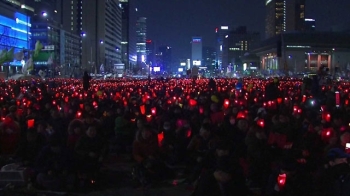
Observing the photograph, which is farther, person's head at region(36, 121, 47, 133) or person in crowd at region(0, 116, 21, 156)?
person in crowd at region(0, 116, 21, 156)

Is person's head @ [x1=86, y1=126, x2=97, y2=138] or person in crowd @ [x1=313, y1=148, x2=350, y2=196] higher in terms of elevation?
person's head @ [x1=86, y1=126, x2=97, y2=138]

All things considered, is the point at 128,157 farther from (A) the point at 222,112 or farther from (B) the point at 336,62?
(B) the point at 336,62

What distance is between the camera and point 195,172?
414 inches

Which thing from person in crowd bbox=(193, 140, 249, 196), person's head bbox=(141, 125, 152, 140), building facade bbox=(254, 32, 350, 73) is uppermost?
building facade bbox=(254, 32, 350, 73)

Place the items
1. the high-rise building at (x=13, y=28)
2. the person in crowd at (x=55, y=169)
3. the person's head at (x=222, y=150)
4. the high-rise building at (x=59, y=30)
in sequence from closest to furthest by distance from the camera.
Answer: the person's head at (x=222, y=150) → the person in crowd at (x=55, y=169) → the high-rise building at (x=13, y=28) → the high-rise building at (x=59, y=30)

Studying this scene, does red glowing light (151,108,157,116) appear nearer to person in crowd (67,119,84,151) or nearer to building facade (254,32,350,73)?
person in crowd (67,119,84,151)

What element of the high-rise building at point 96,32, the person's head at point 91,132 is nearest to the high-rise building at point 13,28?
the high-rise building at point 96,32

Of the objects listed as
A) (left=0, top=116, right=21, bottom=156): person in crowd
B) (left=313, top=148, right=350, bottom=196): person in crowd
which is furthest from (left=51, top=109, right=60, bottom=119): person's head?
(left=313, top=148, right=350, bottom=196): person in crowd

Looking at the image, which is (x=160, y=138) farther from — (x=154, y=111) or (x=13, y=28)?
(x=13, y=28)

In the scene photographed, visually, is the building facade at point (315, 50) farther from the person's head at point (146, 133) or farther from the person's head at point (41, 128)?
the person's head at point (146, 133)

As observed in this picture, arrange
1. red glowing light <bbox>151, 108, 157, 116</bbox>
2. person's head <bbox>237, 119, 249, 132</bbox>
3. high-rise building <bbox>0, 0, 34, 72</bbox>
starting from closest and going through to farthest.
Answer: person's head <bbox>237, 119, 249, 132</bbox>
red glowing light <bbox>151, 108, 157, 116</bbox>
high-rise building <bbox>0, 0, 34, 72</bbox>

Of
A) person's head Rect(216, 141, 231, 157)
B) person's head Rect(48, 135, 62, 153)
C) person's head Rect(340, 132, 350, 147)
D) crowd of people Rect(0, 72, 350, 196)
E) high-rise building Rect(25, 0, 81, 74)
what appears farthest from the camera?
high-rise building Rect(25, 0, 81, 74)

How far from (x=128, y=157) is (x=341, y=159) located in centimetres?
723

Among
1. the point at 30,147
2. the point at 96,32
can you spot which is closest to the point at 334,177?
the point at 30,147
